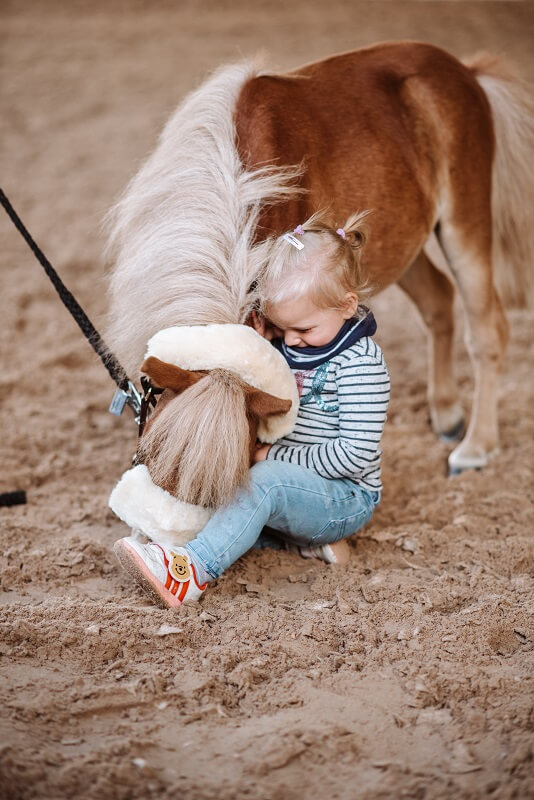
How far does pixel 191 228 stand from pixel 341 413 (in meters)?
0.66

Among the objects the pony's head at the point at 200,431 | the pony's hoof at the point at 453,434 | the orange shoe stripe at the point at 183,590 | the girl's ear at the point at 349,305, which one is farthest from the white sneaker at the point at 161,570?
the pony's hoof at the point at 453,434

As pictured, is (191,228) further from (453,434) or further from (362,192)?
(453,434)

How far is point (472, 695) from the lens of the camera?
1.79 meters

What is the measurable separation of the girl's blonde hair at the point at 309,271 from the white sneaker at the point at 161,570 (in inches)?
26.9

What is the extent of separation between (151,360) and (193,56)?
23.3 ft

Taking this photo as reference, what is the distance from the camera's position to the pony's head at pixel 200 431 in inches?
75.6

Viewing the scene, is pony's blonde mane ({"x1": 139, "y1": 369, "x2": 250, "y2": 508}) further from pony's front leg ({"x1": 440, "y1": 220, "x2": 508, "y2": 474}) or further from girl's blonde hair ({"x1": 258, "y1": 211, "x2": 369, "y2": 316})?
pony's front leg ({"x1": 440, "y1": 220, "x2": 508, "y2": 474})

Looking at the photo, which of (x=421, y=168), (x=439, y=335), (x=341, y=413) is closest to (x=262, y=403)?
(x=341, y=413)

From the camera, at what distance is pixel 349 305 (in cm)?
220

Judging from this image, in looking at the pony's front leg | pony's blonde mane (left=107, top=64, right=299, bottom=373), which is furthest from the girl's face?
the pony's front leg

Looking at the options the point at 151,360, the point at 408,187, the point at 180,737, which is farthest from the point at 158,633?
the point at 408,187

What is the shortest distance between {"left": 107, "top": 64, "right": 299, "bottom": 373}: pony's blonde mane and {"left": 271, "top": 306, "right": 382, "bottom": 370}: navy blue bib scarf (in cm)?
24

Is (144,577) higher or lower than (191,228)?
lower

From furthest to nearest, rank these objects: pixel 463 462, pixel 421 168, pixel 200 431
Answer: pixel 463 462, pixel 421 168, pixel 200 431
